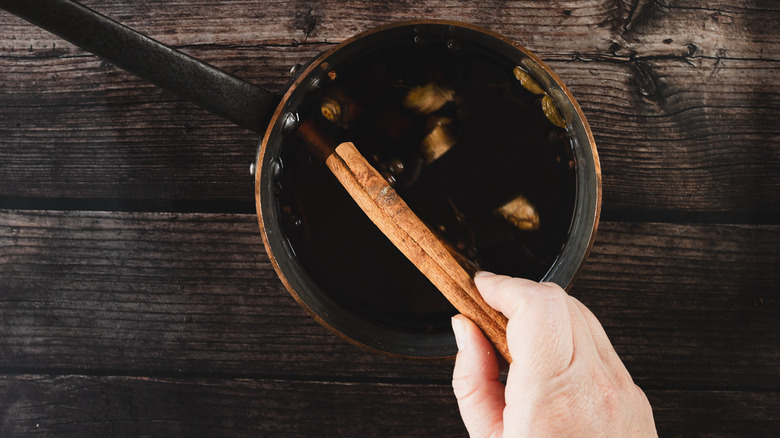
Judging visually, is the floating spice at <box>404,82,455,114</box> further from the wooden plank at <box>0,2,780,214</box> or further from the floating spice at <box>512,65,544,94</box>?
the wooden plank at <box>0,2,780,214</box>

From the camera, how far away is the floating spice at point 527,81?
1.91 feet

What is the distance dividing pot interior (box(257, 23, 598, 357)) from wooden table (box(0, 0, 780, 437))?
6.4 inches

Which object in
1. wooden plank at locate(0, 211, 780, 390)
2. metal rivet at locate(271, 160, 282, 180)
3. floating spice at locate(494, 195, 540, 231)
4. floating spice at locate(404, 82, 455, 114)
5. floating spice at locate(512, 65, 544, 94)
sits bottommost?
wooden plank at locate(0, 211, 780, 390)

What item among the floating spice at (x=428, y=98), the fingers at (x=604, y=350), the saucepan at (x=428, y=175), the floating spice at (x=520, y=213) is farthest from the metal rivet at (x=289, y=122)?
the fingers at (x=604, y=350)

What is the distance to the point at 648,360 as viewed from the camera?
75 centimetres

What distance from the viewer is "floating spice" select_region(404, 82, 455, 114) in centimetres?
61

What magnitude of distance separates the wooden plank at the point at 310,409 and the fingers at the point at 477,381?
21 cm

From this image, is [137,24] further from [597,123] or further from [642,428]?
[642,428]

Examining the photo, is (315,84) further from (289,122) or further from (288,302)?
(288,302)

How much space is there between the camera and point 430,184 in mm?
623

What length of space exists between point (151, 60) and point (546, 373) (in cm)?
49

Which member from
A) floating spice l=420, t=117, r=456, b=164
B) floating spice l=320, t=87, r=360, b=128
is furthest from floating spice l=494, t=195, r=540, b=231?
floating spice l=320, t=87, r=360, b=128

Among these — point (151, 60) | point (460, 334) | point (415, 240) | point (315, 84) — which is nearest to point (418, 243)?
point (415, 240)

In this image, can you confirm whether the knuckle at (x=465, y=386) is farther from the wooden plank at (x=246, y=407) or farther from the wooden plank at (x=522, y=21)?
the wooden plank at (x=522, y=21)
